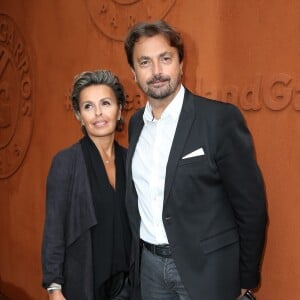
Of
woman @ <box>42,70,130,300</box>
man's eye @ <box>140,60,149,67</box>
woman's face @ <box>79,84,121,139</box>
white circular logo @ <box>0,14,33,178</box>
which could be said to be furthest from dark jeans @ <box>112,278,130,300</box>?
white circular logo @ <box>0,14,33,178</box>

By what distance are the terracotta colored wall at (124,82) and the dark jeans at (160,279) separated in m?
0.51

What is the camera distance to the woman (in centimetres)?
181

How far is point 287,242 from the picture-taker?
186 cm

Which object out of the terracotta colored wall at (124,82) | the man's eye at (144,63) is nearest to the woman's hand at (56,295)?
the terracotta colored wall at (124,82)

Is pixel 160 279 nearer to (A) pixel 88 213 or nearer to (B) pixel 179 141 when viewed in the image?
(A) pixel 88 213

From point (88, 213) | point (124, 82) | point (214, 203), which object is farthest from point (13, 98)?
point (214, 203)

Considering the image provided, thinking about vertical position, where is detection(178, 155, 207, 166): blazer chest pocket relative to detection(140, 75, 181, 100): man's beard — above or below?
below

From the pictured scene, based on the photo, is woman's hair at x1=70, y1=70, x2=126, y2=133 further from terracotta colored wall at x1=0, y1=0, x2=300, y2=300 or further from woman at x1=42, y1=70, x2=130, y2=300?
terracotta colored wall at x1=0, y1=0, x2=300, y2=300

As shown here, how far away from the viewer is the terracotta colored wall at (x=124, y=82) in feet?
5.99

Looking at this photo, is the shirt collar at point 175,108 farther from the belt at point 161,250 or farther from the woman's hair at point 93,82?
the belt at point 161,250

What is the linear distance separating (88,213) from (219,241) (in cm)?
58

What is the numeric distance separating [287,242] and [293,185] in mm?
266

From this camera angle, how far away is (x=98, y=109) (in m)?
1.88

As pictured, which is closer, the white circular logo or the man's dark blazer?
the man's dark blazer
